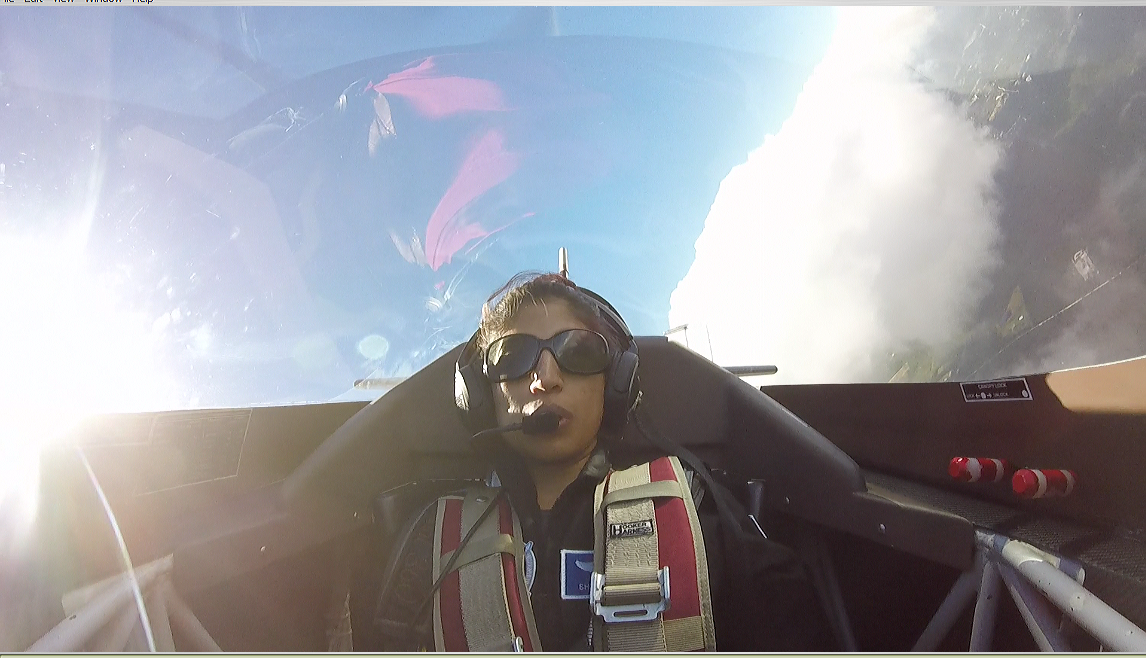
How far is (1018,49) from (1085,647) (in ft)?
3.89

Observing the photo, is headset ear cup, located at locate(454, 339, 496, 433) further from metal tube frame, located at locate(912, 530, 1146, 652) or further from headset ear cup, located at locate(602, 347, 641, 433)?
metal tube frame, located at locate(912, 530, 1146, 652)

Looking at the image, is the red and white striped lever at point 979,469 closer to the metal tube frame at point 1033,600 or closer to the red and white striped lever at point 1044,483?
the red and white striped lever at point 1044,483

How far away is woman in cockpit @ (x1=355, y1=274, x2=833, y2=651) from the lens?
904 mm

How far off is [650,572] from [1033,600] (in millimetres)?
597

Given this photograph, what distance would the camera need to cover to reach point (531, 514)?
106 cm

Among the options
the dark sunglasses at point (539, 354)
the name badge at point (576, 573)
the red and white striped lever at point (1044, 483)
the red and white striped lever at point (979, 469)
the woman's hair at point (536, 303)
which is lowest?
the name badge at point (576, 573)

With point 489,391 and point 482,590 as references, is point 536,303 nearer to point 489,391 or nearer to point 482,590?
point 489,391

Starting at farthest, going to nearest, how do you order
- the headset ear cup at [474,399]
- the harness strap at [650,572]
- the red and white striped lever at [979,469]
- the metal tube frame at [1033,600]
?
the headset ear cup at [474,399] < the red and white striped lever at [979,469] < the harness strap at [650,572] < the metal tube frame at [1033,600]

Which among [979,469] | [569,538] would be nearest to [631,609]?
[569,538]

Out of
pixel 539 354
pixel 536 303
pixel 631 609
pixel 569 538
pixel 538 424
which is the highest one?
pixel 536 303

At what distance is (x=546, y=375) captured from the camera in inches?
41.9

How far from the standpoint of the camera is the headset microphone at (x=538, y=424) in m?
1.06

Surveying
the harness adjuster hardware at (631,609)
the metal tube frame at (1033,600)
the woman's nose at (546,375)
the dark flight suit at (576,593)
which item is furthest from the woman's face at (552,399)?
the metal tube frame at (1033,600)

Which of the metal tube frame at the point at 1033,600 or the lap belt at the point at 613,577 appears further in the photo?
the lap belt at the point at 613,577
